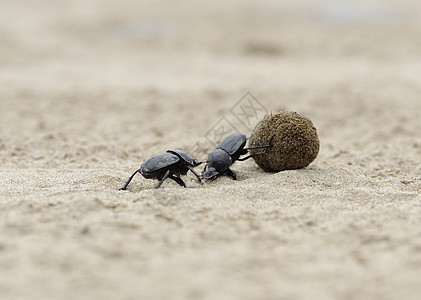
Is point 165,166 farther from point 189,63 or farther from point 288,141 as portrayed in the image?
point 189,63

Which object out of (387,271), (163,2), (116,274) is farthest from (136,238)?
(163,2)

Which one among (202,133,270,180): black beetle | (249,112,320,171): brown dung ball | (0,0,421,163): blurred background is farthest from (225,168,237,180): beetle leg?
(0,0,421,163): blurred background

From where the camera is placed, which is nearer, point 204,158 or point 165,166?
point 165,166

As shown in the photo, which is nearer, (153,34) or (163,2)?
(153,34)

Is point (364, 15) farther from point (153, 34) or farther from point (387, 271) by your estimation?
point (387, 271)

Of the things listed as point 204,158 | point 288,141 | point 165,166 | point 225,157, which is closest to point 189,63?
point 204,158

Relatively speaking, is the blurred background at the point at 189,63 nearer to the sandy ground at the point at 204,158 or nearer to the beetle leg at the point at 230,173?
the sandy ground at the point at 204,158

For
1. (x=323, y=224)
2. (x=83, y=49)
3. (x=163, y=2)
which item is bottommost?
(x=323, y=224)
